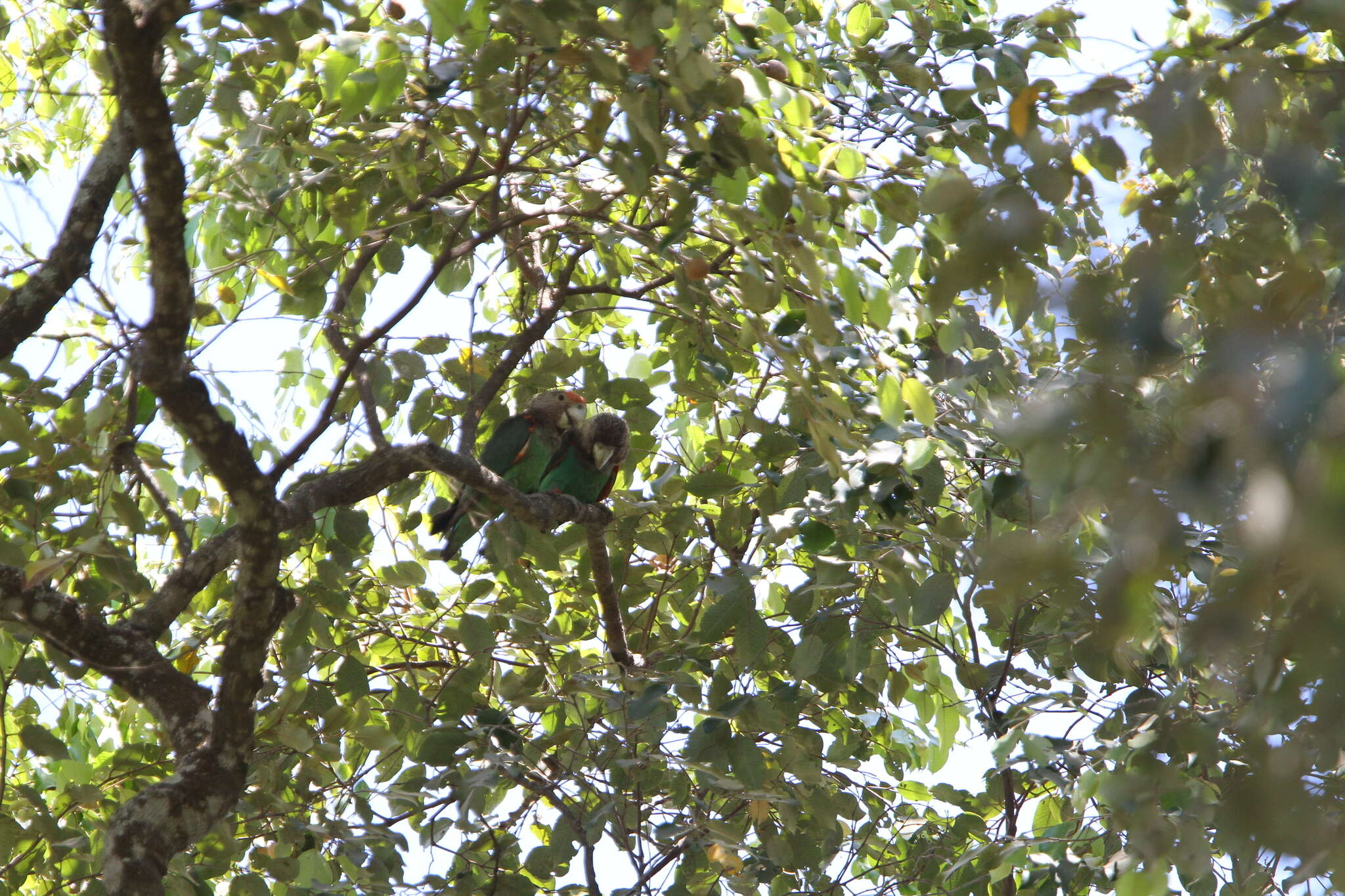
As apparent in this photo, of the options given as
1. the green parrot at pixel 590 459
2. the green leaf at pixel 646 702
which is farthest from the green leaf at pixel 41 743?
the green parrot at pixel 590 459

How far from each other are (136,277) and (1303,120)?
11.1 feet

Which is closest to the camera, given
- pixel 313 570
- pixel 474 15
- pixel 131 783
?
pixel 474 15

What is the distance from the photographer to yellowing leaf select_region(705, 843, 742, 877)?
2.69m

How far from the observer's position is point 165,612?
227 centimetres

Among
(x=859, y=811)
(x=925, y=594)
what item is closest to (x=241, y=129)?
(x=925, y=594)

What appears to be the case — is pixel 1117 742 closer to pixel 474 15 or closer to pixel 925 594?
pixel 925 594

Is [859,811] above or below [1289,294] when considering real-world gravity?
above

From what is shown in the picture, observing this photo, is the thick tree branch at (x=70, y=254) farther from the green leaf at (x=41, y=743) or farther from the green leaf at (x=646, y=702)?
the green leaf at (x=646, y=702)

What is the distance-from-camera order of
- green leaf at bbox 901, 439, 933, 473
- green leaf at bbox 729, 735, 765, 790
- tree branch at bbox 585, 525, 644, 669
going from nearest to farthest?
1. green leaf at bbox 901, 439, 933, 473
2. green leaf at bbox 729, 735, 765, 790
3. tree branch at bbox 585, 525, 644, 669

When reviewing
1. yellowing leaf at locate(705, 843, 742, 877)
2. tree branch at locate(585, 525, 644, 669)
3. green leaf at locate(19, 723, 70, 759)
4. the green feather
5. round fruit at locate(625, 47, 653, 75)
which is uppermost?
the green feather

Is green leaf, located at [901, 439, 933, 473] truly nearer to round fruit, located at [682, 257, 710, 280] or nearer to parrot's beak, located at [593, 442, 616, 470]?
round fruit, located at [682, 257, 710, 280]

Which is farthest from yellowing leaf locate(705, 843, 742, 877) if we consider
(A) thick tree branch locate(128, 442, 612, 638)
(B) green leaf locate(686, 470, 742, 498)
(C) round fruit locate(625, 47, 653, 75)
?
(C) round fruit locate(625, 47, 653, 75)

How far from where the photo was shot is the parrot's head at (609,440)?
374 centimetres

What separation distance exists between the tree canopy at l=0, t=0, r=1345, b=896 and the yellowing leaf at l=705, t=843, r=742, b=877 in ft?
0.04
